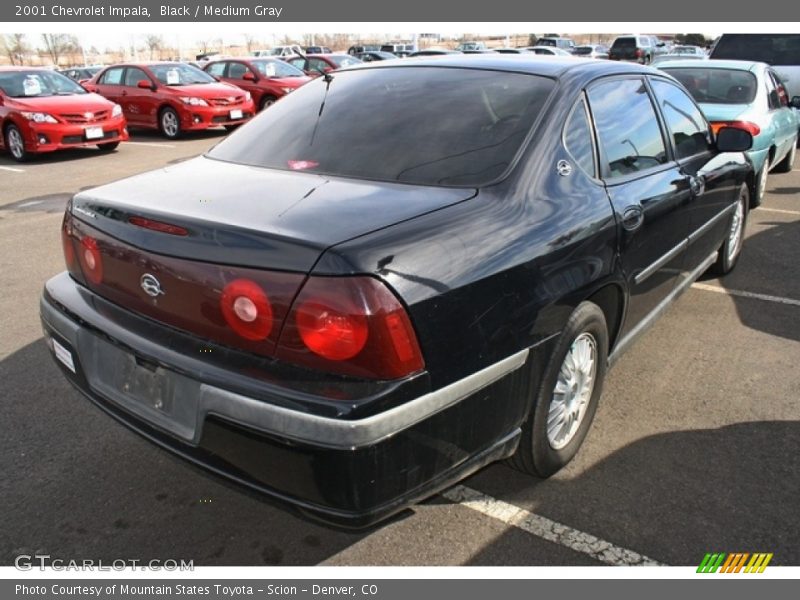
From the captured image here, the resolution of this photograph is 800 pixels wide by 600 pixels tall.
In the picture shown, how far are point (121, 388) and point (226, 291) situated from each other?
0.63 m

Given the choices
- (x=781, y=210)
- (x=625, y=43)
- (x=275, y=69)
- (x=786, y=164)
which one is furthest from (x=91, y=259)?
(x=625, y=43)

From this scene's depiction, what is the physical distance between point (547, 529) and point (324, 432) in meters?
1.16

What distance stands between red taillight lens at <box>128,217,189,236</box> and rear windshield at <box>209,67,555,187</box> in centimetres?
69

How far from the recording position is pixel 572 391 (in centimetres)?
276

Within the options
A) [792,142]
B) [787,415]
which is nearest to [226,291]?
[787,415]

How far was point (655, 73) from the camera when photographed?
12.1 ft

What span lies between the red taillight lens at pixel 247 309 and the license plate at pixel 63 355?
90cm

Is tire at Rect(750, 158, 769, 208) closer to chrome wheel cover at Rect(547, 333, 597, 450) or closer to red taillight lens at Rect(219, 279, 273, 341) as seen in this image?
chrome wheel cover at Rect(547, 333, 597, 450)

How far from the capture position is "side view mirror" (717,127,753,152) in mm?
4020

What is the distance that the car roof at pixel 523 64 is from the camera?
291 centimetres

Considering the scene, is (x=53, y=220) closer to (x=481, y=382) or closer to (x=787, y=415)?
(x=481, y=382)

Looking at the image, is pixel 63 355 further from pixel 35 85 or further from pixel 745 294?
pixel 35 85

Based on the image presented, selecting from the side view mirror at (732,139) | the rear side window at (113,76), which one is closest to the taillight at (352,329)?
the side view mirror at (732,139)

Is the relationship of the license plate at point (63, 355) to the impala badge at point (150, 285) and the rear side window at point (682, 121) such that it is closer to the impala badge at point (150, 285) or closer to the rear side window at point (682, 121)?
the impala badge at point (150, 285)
